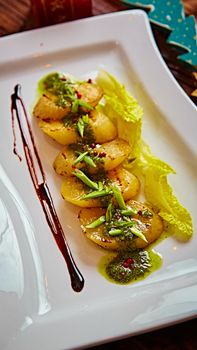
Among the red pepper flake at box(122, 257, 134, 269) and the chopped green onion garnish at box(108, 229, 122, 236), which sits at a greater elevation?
the chopped green onion garnish at box(108, 229, 122, 236)

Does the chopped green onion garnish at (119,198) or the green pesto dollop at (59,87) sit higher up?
the green pesto dollop at (59,87)

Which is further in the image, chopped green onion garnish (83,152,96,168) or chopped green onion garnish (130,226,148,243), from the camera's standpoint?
chopped green onion garnish (83,152,96,168)

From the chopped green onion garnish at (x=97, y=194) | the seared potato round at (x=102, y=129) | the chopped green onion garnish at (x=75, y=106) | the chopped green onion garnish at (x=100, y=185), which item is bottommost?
the chopped green onion garnish at (x=97, y=194)

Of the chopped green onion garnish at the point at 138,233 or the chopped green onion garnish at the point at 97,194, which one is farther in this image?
the chopped green onion garnish at the point at 97,194

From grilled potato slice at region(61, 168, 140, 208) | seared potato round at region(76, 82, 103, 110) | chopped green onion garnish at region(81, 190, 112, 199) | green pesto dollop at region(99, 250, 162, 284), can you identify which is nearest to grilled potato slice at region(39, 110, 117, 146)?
seared potato round at region(76, 82, 103, 110)

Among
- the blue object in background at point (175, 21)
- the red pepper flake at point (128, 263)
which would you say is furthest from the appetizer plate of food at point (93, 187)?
the blue object in background at point (175, 21)

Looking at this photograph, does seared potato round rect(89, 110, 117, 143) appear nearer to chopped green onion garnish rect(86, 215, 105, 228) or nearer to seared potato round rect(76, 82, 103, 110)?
seared potato round rect(76, 82, 103, 110)

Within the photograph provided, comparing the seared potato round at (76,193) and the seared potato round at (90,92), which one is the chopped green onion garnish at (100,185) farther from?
the seared potato round at (90,92)

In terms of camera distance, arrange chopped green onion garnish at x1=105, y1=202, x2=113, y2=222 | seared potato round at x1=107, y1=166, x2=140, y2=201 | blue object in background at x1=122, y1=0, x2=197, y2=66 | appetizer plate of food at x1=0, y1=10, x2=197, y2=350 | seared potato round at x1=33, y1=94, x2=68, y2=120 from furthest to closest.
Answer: blue object in background at x1=122, y1=0, x2=197, y2=66 → seared potato round at x1=33, y1=94, x2=68, y2=120 → seared potato round at x1=107, y1=166, x2=140, y2=201 → chopped green onion garnish at x1=105, y1=202, x2=113, y2=222 → appetizer plate of food at x1=0, y1=10, x2=197, y2=350

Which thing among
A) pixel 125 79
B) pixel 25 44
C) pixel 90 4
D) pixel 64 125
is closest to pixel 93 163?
pixel 64 125
